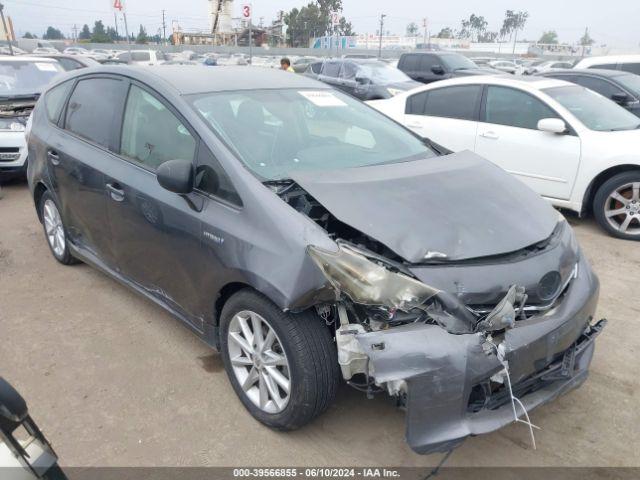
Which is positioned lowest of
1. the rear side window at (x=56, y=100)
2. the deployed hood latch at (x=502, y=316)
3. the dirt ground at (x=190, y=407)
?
the dirt ground at (x=190, y=407)

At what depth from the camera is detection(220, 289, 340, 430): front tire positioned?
234 cm

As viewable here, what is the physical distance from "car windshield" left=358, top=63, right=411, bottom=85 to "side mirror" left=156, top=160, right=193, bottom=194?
10.0 metres

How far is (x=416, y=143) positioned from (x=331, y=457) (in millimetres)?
Result: 2151

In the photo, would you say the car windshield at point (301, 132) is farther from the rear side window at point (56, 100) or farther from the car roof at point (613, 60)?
the car roof at point (613, 60)

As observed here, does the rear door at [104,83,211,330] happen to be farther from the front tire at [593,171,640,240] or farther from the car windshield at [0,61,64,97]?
the car windshield at [0,61,64,97]

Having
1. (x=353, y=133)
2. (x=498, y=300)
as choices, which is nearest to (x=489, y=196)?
(x=498, y=300)

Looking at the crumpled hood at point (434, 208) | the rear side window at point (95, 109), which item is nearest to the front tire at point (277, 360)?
the crumpled hood at point (434, 208)

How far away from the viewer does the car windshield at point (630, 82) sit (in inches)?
328

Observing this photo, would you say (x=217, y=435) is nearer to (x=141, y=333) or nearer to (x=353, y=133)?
(x=141, y=333)

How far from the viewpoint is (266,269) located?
7.74ft

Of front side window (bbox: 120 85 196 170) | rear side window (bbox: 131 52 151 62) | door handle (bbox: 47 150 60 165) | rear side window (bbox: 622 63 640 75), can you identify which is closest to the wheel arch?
front side window (bbox: 120 85 196 170)

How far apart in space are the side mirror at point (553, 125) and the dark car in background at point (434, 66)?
931cm

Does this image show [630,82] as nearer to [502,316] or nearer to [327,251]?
[502,316]

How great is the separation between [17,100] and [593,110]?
26.3 feet
